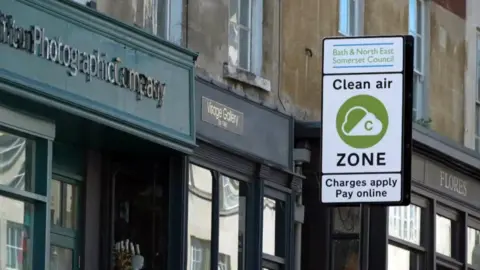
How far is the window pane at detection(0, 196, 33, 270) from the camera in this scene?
1454 cm

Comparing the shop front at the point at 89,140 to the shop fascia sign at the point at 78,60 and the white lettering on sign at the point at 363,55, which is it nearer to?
the shop fascia sign at the point at 78,60

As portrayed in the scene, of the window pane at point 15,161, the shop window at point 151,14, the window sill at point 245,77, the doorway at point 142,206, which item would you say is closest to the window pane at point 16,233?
the window pane at point 15,161

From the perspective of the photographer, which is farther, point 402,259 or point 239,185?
point 402,259

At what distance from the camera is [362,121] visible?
1298 cm

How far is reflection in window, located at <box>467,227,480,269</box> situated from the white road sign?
11280 millimetres

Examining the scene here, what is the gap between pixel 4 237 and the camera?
14586mm

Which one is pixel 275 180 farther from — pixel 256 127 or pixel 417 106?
pixel 417 106

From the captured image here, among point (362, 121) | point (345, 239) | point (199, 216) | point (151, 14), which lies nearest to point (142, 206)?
point (199, 216)

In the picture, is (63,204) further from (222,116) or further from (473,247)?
(473,247)

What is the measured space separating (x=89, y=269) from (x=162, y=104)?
1985mm

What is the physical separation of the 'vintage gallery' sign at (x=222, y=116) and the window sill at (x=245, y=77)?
1.86 ft

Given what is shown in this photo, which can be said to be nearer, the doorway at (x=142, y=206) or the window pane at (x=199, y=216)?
the doorway at (x=142, y=206)

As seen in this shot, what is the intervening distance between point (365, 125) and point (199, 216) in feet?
16.9

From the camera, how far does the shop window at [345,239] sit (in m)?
20.9
